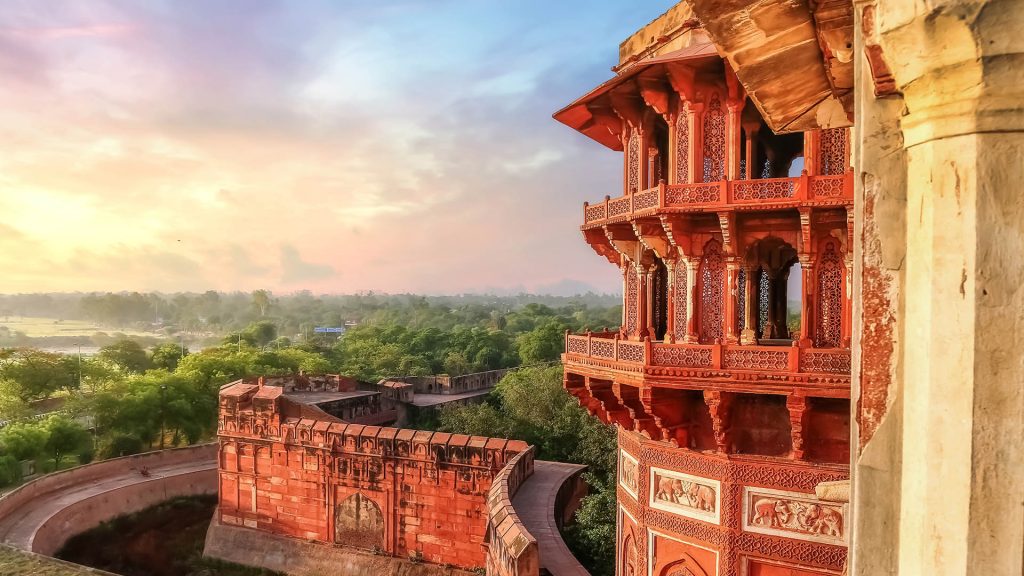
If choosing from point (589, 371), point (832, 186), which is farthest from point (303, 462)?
point (832, 186)

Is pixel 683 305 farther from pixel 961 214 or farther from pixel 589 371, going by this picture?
pixel 961 214

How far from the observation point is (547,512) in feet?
57.8

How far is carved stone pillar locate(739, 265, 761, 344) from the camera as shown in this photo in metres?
9.39

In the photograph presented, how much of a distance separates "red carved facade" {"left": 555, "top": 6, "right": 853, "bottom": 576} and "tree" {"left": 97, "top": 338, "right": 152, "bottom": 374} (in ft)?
171

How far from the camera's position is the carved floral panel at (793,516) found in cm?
855

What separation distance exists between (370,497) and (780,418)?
50.8ft

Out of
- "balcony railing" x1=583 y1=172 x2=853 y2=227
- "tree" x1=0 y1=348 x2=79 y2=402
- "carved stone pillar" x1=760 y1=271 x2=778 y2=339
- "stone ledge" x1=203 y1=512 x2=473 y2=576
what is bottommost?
→ "stone ledge" x1=203 y1=512 x2=473 y2=576

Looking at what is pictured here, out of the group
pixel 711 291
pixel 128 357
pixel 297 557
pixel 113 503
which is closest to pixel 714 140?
pixel 711 291

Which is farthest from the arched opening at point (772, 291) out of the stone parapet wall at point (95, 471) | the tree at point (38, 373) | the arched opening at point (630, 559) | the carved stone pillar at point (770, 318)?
the tree at point (38, 373)

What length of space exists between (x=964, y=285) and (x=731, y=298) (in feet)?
24.6

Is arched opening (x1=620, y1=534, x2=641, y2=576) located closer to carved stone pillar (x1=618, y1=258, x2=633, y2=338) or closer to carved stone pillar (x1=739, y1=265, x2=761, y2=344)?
carved stone pillar (x1=618, y1=258, x2=633, y2=338)

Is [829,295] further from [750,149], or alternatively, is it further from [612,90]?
[612,90]

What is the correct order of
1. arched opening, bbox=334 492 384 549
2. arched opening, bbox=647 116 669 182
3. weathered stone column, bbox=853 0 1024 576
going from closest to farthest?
weathered stone column, bbox=853 0 1024 576
arched opening, bbox=647 116 669 182
arched opening, bbox=334 492 384 549

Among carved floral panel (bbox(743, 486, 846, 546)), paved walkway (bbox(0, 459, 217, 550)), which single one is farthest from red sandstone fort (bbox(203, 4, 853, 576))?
paved walkway (bbox(0, 459, 217, 550))
